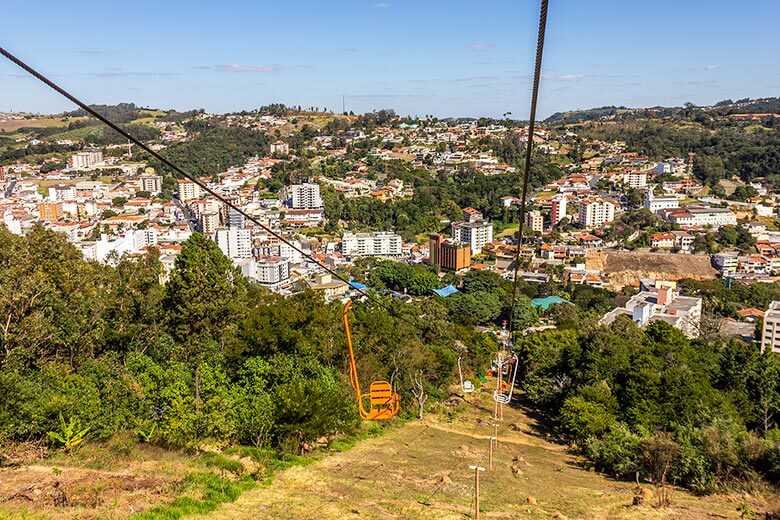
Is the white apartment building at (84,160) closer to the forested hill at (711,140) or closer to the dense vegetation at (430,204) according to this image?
the dense vegetation at (430,204)

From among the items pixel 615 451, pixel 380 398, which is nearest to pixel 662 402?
pixel 615 451

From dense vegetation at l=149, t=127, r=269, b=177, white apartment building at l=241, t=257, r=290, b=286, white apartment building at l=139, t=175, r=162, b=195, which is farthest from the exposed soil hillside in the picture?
white apartment building at l=139, t=175, r=162, b=195

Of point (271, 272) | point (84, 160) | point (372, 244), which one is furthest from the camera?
point (84, 160)

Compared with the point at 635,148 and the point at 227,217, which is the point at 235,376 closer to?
the point at 227,217

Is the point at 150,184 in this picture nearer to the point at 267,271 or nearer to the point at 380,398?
the point at 267,271

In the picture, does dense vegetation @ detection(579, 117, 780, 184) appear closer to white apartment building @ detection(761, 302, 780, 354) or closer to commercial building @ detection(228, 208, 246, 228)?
white apartment building @ detection(761, 302, 780, 354)

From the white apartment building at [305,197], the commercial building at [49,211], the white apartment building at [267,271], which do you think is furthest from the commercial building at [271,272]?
the commercial building at [49,211]

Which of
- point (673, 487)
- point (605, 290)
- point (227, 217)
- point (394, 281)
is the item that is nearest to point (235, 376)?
point (673, 487)
